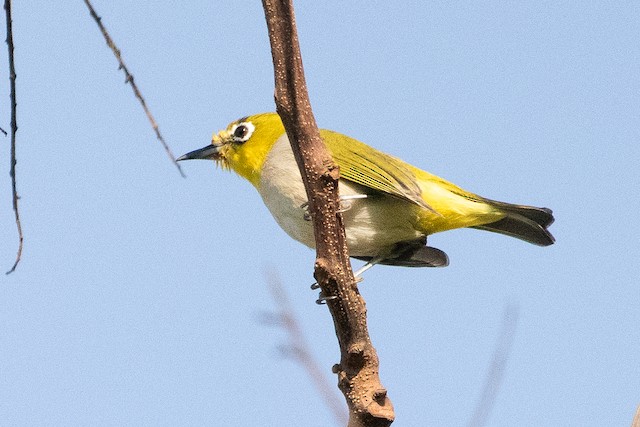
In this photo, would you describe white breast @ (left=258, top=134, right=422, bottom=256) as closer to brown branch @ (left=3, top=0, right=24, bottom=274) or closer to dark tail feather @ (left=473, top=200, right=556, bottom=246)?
dark tail feather @ (left=473, top=200, right=556, bottom=246)

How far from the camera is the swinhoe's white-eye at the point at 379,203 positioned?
4867 millimetres

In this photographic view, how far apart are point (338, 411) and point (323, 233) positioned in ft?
2.39

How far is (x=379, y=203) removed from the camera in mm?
4957

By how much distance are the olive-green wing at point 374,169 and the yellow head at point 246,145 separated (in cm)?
42

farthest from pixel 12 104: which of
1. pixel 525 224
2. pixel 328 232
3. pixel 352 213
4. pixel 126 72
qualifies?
pixel 525 224

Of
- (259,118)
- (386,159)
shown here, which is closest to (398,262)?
(386,159)

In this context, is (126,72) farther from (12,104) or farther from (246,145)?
(246,145)

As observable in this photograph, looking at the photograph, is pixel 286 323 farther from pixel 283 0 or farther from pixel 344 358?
pixel 283 0

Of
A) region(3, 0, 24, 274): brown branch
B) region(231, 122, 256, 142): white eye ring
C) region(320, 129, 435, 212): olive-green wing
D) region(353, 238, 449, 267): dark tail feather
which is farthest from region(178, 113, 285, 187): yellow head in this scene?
region(3, 0, 24, 274): brown branch

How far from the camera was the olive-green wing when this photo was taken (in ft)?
15.8

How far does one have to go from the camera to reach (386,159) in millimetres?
5336

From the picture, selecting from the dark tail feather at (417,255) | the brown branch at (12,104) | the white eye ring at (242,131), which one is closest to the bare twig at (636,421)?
the brown branch at (12,104)

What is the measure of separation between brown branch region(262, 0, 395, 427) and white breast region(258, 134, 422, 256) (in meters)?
1.31

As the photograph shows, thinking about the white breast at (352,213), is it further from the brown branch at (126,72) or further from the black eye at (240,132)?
the brown branch at (126,72)
